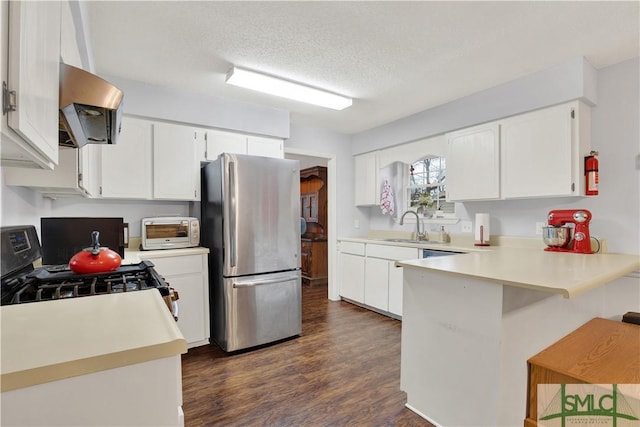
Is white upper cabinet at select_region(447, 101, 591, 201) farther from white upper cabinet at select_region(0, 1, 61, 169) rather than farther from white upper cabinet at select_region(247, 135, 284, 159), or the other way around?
white upper cabinet at select_region(0, 1, 61, 169)

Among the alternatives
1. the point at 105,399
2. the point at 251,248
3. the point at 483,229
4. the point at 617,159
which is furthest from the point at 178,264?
the point at 617,159

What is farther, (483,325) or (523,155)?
(523,155)

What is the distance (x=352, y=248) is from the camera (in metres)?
4.11

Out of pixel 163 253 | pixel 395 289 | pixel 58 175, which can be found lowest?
pixel 395 289

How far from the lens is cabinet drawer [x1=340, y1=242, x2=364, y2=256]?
3.97m

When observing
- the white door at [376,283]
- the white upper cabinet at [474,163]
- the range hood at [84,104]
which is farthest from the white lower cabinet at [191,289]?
the white upper cabinet at [474,163]

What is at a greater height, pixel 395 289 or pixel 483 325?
pixel 483 325

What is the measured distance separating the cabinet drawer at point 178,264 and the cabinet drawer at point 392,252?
77.0 inches

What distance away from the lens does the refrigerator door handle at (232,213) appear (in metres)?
2.68

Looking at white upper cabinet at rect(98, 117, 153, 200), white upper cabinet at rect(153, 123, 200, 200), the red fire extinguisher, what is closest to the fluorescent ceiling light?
white upper cabinet at rect(153, 123, 200, 200)

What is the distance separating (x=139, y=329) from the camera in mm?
774

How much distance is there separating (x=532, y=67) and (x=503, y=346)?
2246mm

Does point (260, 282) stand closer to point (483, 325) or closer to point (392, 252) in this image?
point (392, 252)

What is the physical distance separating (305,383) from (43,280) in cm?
165
